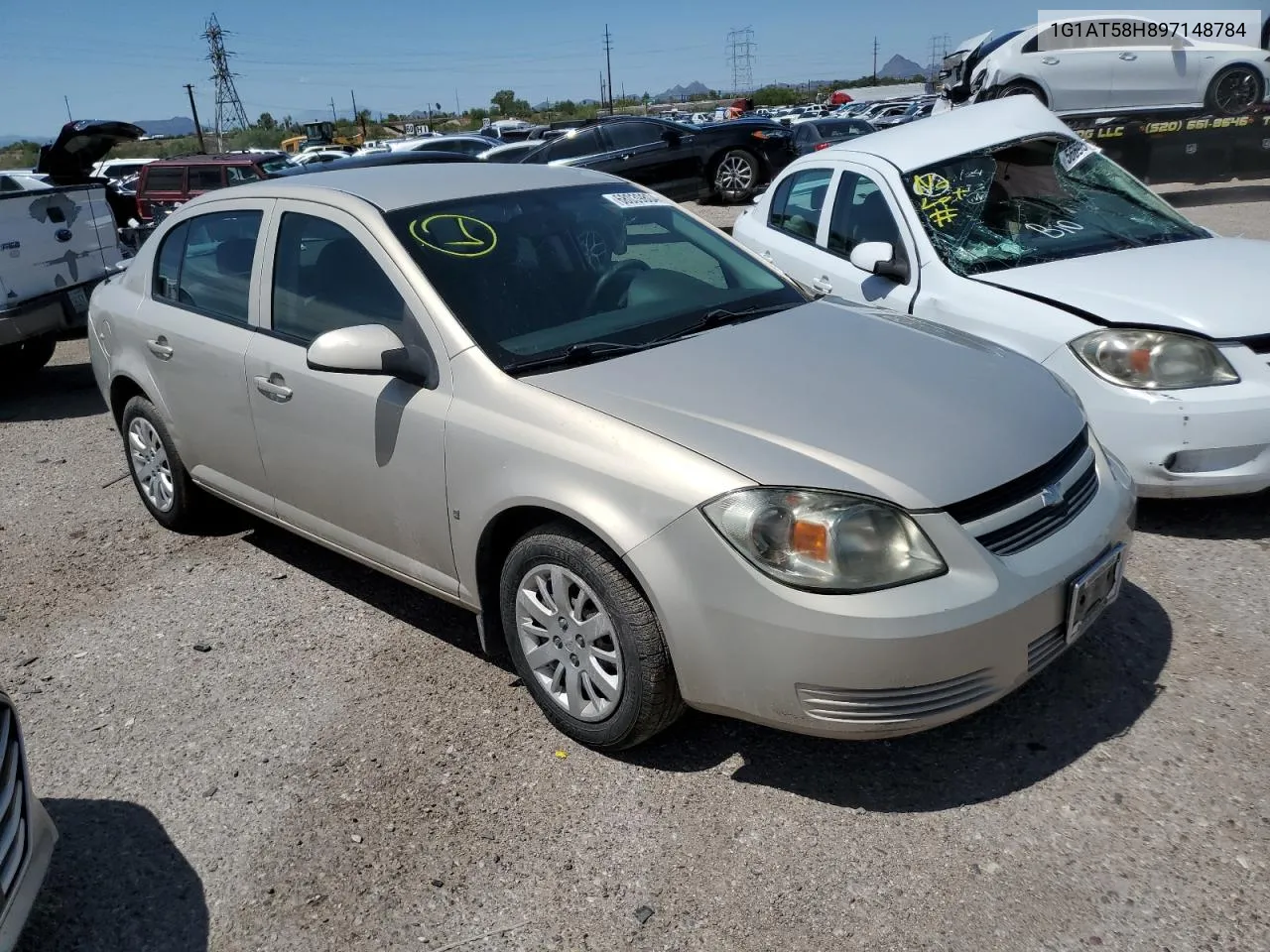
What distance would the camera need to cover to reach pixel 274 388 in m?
3.90

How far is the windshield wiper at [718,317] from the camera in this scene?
11.4ft

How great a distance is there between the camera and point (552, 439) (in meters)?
2.97

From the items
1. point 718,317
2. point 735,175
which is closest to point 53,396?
point 718,317

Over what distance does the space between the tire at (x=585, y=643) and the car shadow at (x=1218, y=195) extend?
13911 mm

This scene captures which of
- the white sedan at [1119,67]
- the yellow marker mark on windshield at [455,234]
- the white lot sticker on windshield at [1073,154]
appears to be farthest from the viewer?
the white sedan at [1119,67]

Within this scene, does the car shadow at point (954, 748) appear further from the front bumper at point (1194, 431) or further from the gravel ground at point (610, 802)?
the front bumper at point (1194, 431)

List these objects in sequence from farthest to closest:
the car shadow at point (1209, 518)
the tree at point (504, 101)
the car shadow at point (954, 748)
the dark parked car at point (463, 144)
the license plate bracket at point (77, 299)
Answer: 1. the tree at point (504, 101)
2. the dark parked car at point (463, 144)
3. the license plate bracket at point (77, 299)
4. the car shadow at point (1209, 518)
5. the car shadow at point (954, 748)

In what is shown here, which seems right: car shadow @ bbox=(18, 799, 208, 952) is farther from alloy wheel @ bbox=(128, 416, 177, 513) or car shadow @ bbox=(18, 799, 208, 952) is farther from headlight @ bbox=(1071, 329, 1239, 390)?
headlight @ bbox=(1071, 329, 1239, 390)

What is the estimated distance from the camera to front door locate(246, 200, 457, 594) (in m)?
3.39

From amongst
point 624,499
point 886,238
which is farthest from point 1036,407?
point 886,238

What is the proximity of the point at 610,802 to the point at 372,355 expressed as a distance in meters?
1.53

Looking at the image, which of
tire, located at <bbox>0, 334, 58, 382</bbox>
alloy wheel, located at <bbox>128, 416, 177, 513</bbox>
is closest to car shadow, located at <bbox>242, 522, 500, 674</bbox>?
alloy wheel, located at <bbox>128, 416, 177, 513</bbox>

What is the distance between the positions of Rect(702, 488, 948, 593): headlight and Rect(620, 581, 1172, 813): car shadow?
722 millimetres

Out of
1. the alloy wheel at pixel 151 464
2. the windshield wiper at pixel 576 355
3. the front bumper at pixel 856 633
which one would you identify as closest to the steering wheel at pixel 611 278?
the windshield wiper at pixel 576 355
